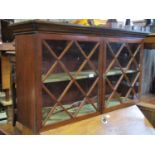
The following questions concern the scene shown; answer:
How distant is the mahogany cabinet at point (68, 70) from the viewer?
1.30 meters

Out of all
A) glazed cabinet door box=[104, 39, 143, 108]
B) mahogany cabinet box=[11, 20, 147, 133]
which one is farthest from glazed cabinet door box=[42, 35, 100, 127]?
glazed cabinet door box=[104, 39, 143, 108]

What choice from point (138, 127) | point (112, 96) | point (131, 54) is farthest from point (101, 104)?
point (131, 54)

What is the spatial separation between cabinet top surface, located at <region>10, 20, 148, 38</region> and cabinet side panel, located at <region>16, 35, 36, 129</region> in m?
Result: 0.05

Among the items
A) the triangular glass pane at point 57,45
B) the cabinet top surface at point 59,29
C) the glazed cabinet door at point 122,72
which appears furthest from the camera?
the glazed cabinet door at point 122,72

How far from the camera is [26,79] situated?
4.44 feet

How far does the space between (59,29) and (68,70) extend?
31 cm

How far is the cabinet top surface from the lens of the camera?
1.23 m

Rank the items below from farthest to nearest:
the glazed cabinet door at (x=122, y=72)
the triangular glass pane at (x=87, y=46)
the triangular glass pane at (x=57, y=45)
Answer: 1. the glazed cabinet door at (x=122, y=72)
2. the triangular glass pane at (x=87, y=46)
3. the triangular glass pane at (x=57, y=45)

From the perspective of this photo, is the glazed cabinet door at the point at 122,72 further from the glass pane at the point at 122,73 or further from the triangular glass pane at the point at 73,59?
the triangular glass pane at the point at 73,59

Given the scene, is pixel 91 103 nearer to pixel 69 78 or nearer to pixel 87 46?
pixel 69 78

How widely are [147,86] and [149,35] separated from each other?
72 cm

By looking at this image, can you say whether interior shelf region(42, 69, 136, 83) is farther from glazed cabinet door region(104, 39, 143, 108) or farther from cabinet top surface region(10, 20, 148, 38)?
cabinet top surface region(10, 20, 148, 38)

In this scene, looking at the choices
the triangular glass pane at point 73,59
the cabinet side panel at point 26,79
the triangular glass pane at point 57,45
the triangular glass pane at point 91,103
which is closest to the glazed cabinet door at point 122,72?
the triangular glass pane at point 91,103
